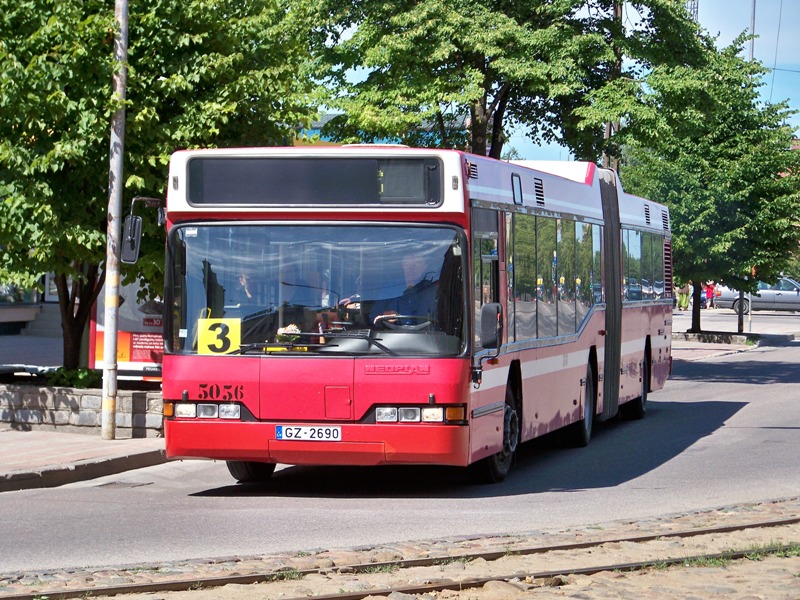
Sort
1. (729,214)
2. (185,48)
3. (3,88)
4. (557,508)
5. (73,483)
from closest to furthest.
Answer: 1. (557,508)
2. (73,483)
3. (3,88)
4. (185,48)
5. (729,214)

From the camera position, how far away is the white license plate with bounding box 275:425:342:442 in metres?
11.3

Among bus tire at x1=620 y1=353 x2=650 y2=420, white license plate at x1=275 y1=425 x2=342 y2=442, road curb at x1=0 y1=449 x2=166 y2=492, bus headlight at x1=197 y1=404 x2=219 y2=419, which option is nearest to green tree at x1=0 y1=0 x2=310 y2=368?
road curb at x1=0 y1=449 x2=166 y2=492

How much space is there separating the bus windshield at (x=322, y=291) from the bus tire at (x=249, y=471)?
180 cm

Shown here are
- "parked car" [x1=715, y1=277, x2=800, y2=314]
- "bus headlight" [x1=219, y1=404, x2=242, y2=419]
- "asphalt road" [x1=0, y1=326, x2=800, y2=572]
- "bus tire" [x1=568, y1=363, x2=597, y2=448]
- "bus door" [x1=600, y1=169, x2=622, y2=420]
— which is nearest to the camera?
"asphalt road" [x1=0, y1=326, x2=800, y2=572]

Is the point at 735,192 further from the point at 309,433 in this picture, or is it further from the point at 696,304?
the point at 309,433

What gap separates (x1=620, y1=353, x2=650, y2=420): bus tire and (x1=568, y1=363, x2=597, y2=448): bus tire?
370cm

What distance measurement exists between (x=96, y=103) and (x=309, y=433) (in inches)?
260

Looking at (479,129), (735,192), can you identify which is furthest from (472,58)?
(735,192)

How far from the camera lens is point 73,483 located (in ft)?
43.8

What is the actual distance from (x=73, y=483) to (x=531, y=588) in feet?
21.4

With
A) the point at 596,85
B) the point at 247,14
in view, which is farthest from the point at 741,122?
the point at 247,14

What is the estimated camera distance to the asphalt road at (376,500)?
9492 mm

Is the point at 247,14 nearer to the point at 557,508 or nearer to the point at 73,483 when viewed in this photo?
the point at 73,483

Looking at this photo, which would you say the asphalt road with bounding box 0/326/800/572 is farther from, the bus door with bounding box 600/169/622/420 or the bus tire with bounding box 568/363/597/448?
the bus door with bounding box 600/169/622/420
